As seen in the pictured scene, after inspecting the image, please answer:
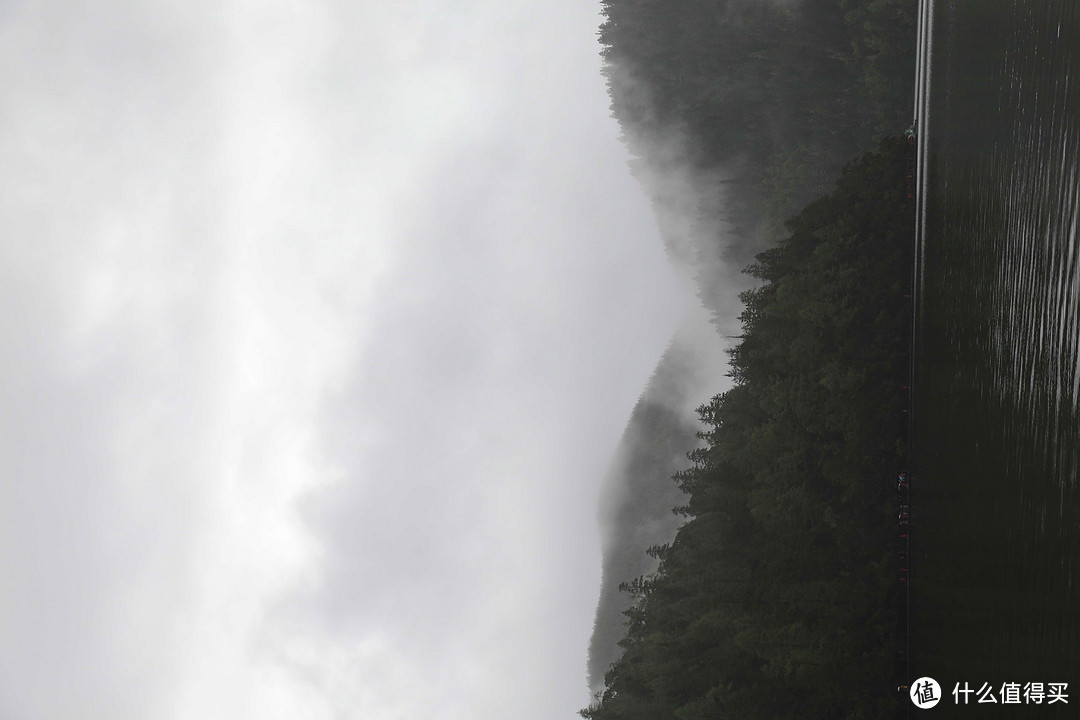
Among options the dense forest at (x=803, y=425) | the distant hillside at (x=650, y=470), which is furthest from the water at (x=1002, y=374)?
the distant hillside at (x=650, y=470)

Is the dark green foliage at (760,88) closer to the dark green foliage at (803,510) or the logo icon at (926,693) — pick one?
the dark green foliage at (803,510)

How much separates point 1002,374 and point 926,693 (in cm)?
1144

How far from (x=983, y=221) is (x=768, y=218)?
3515 centimetres

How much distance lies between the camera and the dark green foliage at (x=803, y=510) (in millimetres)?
38188

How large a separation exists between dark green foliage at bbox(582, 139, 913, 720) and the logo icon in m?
3.29

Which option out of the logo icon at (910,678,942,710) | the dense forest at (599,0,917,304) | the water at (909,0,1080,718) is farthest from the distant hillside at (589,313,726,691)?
the water at (909,0,1080,718)

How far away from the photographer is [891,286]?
4309 centimetres

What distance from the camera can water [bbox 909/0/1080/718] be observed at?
73.9ft

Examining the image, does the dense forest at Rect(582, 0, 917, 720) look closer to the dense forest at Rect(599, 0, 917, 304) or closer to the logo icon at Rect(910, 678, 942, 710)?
the dense forest at Rect(599, 0, 917, 304)

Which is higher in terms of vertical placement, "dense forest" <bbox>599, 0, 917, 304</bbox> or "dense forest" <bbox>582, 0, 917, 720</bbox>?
"dense forest" <bbox>599, 0, 917, 304</bbox>

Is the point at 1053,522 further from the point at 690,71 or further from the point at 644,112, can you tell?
the point at 644,112

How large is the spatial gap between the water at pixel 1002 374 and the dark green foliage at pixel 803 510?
2467mm

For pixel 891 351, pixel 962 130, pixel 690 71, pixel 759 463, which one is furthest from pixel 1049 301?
pixel 690 71

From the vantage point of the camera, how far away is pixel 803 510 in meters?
42.1
